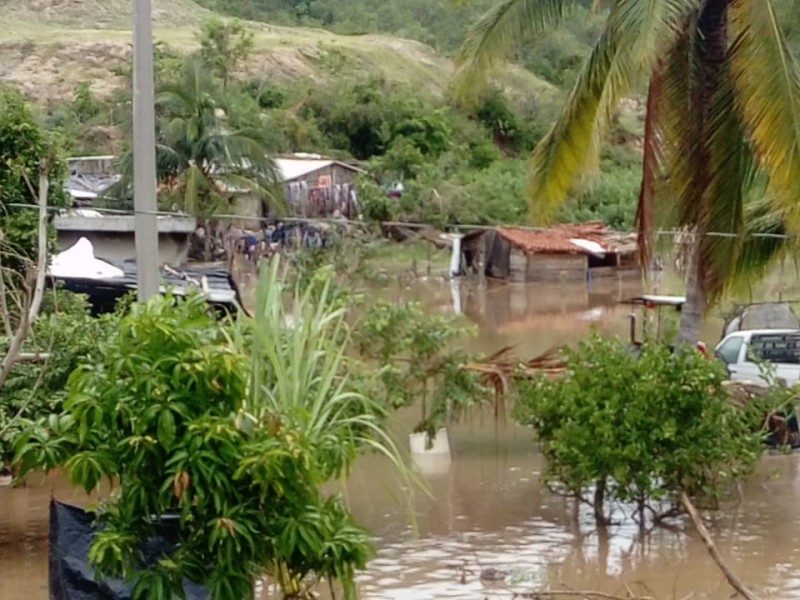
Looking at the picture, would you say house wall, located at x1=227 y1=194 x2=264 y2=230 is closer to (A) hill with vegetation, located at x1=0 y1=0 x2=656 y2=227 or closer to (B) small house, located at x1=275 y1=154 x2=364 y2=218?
(B) small house, located at x1=275 y1=154 x2=364 y2=218

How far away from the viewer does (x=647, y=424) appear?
11664 millimetres

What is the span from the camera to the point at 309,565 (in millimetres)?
5902

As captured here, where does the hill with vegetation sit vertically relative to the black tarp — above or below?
above

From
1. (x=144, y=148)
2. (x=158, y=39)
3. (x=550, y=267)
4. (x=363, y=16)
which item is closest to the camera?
(x=144, y=148)

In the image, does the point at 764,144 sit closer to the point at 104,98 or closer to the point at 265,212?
the point at 265,212

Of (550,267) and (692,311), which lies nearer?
(692,311)

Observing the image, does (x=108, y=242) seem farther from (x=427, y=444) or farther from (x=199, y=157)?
(x=427, y=444)

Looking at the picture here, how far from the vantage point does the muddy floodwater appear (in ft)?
35.6

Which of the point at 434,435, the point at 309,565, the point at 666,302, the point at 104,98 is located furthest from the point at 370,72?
the point at 309,565

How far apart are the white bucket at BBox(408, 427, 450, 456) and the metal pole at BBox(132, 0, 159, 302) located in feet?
22.9

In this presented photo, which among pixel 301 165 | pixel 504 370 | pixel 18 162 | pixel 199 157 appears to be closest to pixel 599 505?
pixel 504 370

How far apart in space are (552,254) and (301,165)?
362 inches

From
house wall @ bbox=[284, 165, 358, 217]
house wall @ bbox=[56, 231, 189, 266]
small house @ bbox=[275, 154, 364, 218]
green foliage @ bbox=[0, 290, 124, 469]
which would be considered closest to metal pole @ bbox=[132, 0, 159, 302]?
green foliage @ bbox=[0, 290, 124, 469]

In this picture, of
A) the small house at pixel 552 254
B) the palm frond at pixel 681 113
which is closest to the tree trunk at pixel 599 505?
the palm frond at pixel 681 113
